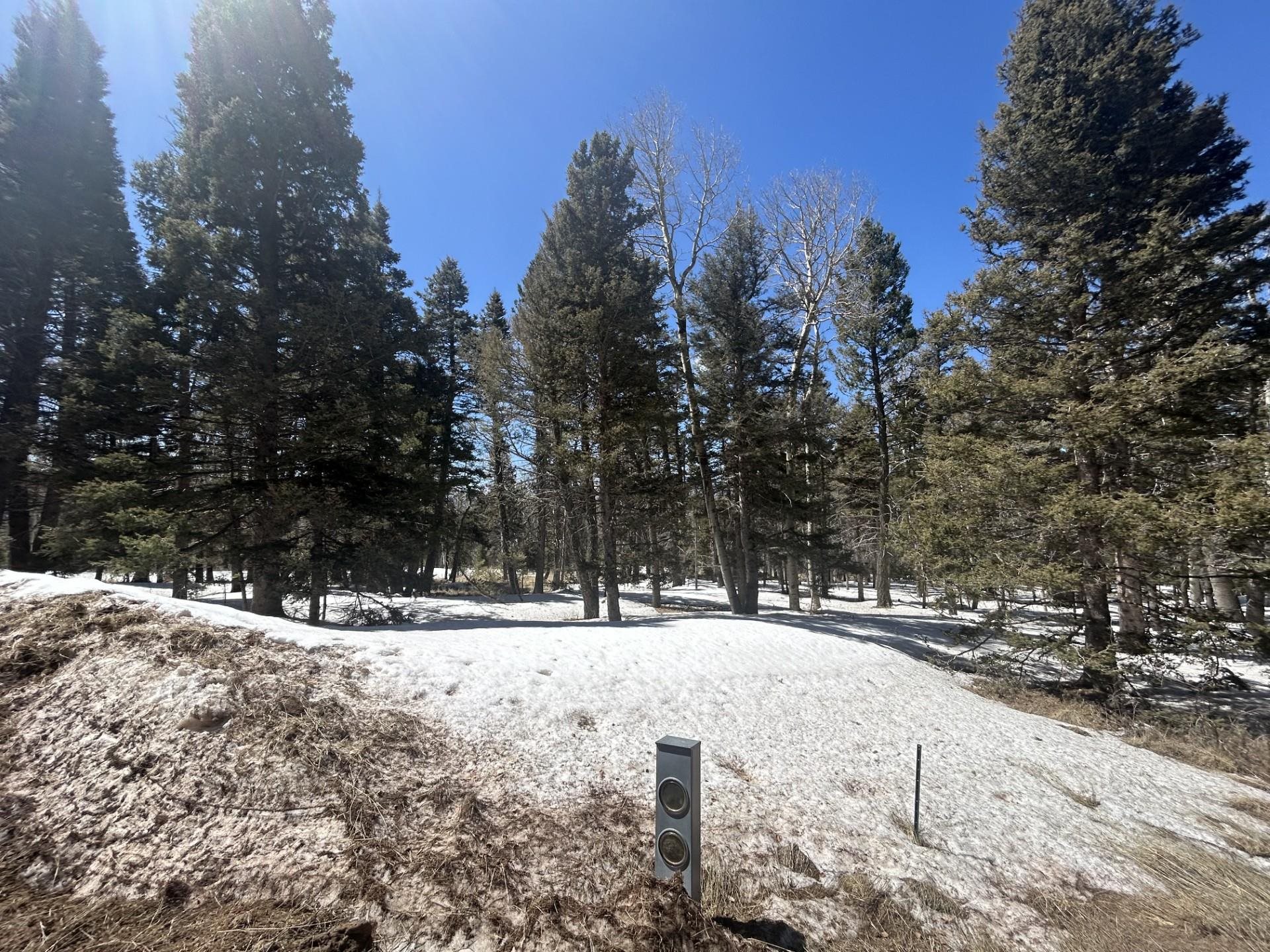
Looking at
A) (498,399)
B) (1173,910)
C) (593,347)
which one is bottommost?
(1173,910)

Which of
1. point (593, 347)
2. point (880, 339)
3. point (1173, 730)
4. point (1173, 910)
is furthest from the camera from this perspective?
point (880, 339)

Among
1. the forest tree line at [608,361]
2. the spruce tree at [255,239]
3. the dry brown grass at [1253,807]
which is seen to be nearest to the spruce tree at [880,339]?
the forest tree line at [608,361]

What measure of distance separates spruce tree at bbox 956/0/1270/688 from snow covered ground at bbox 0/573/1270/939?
8.43ft

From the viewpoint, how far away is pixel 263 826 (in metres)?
3.14

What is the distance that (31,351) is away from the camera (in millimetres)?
13047

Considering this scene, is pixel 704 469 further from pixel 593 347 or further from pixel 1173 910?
pixel 1173 910

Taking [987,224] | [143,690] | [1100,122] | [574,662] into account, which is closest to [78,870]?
[143,690]

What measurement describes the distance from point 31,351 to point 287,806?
17.5 metres

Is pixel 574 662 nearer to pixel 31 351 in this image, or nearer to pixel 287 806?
pixel 287 806

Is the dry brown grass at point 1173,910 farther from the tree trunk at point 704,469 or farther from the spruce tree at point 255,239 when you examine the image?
the spruce tree at point 255,239

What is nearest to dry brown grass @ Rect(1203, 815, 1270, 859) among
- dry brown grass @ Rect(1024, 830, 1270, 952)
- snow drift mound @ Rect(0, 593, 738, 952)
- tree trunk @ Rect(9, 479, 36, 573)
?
dry brown grass @ Rect(1024, 830, 1270, 952)

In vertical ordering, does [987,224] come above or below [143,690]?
above

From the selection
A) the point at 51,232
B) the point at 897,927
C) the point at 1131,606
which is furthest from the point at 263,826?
the point at 51,232

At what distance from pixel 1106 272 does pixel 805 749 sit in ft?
31.5
